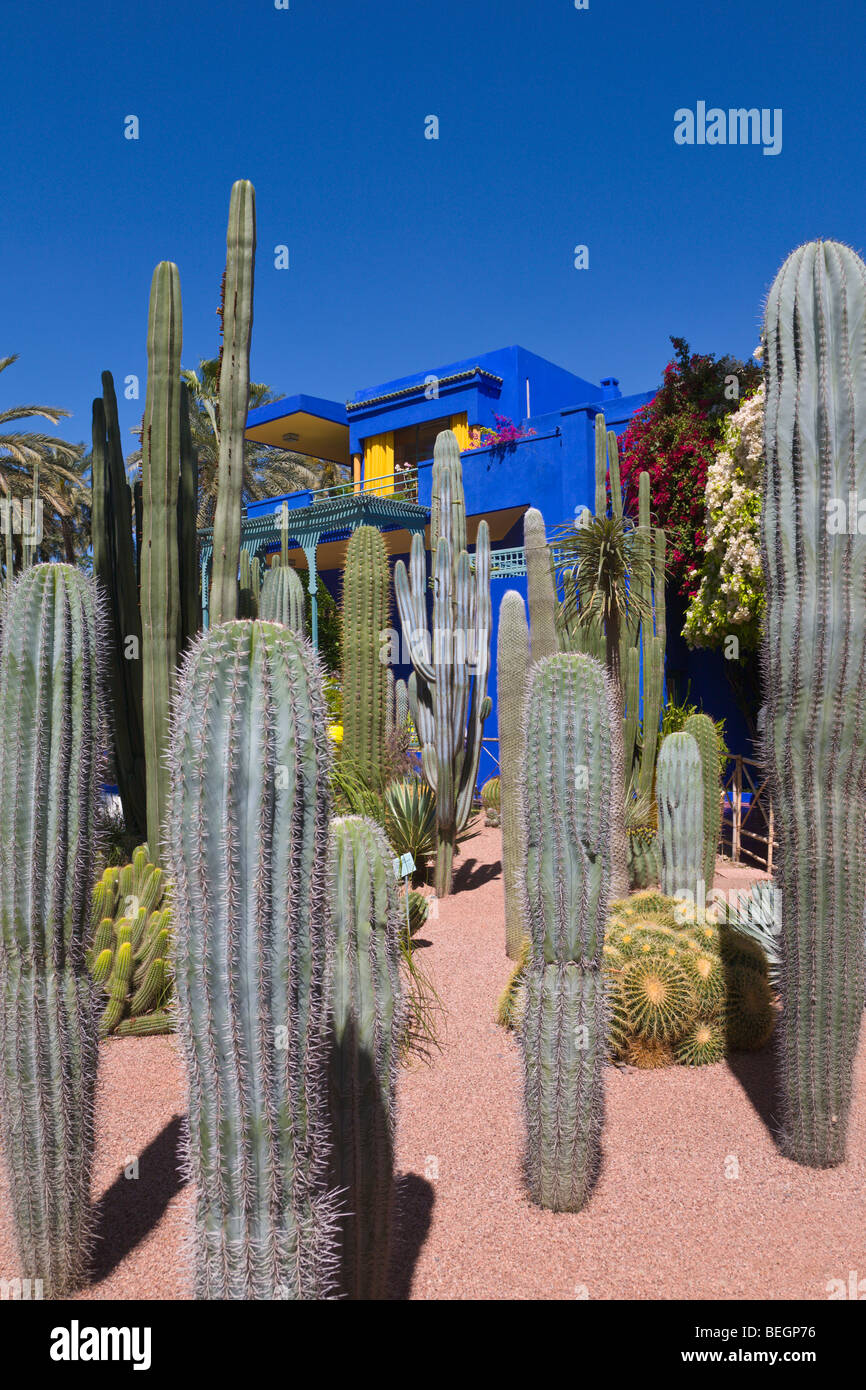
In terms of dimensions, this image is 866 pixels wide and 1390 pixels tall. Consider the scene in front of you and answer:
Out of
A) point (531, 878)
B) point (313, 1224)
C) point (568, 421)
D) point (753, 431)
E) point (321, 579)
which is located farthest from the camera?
point (321, 579)

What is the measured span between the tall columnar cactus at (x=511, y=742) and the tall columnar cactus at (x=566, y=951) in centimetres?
201

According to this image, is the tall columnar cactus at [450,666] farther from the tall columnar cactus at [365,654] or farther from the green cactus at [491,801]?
the green cactus at [491,801]

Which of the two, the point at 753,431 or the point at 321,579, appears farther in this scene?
the point at 321,579

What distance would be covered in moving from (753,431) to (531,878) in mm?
8287

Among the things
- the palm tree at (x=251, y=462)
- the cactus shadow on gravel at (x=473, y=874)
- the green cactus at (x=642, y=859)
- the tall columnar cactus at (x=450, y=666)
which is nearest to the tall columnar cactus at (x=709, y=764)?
the green cactus at (x=642, y=859)

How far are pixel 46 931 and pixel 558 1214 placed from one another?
82.2 inches

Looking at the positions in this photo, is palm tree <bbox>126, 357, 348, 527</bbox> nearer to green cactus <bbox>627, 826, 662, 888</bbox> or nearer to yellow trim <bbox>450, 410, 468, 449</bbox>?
yellow trim <bbox>450, 410, 468, 449</bbox>

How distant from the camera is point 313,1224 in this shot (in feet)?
5.76

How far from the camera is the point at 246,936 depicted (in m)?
1.63

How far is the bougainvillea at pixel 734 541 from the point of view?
9.91 metres

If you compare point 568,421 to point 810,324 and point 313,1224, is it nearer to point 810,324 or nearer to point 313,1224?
point 810,324

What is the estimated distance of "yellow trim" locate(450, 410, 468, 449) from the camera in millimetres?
17344
